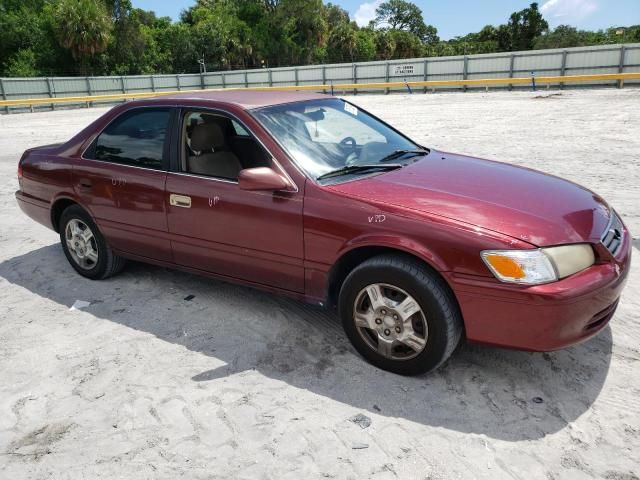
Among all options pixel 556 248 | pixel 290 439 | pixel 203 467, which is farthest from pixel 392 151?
pixel 203 467

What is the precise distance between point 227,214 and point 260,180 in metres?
0.52

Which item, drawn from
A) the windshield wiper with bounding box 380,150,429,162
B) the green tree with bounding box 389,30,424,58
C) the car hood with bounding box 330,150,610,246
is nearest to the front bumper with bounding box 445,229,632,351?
the car hood with bounding box 330,150,610,246

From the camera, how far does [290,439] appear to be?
2.77 m

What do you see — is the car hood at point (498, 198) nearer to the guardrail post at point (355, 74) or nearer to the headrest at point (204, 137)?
the headrest at point (204, 137)

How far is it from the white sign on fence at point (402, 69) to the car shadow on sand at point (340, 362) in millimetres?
28311

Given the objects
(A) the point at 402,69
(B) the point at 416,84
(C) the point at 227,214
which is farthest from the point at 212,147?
(A) the point at 402,69

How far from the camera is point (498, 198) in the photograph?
3.19 m

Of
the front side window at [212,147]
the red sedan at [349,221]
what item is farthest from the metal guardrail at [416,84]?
the front side window at [212,147]

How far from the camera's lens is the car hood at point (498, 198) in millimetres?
2922

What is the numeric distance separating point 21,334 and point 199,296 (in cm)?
133

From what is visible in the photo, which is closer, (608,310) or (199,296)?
(608,310)

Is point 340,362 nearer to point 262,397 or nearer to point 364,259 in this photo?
point 262,397

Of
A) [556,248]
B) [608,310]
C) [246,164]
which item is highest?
[246,164]

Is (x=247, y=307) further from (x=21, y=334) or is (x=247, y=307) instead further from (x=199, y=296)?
(x=21, y=334)
